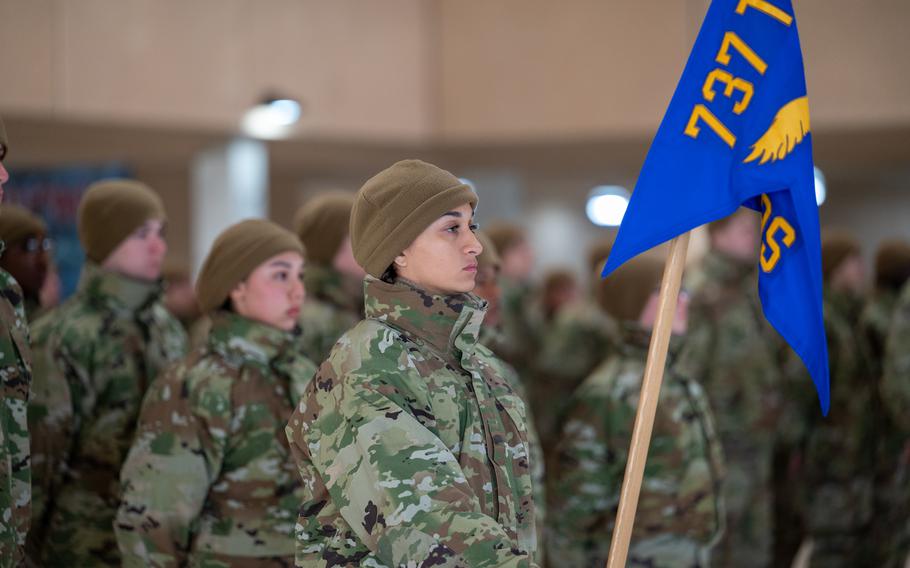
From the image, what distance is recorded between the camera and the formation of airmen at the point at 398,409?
83.6 inches

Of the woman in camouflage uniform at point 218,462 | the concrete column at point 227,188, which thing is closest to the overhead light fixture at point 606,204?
the concrete column at point 227,188

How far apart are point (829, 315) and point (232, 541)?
3.81 metres

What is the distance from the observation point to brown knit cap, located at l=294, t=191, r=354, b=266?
421 centimetres

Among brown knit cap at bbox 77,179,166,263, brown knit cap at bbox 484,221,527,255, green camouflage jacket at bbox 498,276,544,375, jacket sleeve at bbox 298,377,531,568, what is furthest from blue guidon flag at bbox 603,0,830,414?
green camouflage jacket at bbox 498,276,544,375

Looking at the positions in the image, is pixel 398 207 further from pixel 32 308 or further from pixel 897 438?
pixel 897 438

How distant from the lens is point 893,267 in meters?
6.07

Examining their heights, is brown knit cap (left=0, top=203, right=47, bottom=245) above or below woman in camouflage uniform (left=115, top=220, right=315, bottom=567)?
above

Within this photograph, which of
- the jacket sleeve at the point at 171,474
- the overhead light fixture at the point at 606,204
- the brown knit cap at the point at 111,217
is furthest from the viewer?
the overhead light fixture at the point at 606,204

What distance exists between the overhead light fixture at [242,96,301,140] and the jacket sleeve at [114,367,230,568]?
413cm

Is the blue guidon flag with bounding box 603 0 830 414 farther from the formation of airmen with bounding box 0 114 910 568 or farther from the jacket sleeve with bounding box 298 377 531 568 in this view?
the jacket sleeve with bounding box 298 377 531 568

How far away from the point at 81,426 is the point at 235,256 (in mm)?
816

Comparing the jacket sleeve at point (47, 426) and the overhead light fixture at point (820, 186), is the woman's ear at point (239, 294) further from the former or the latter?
the overhead light fixture at point (820, 186)

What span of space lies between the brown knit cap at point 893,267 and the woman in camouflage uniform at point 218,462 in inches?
160

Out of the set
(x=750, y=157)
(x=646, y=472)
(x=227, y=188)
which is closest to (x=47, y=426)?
(x=646, y=472)
